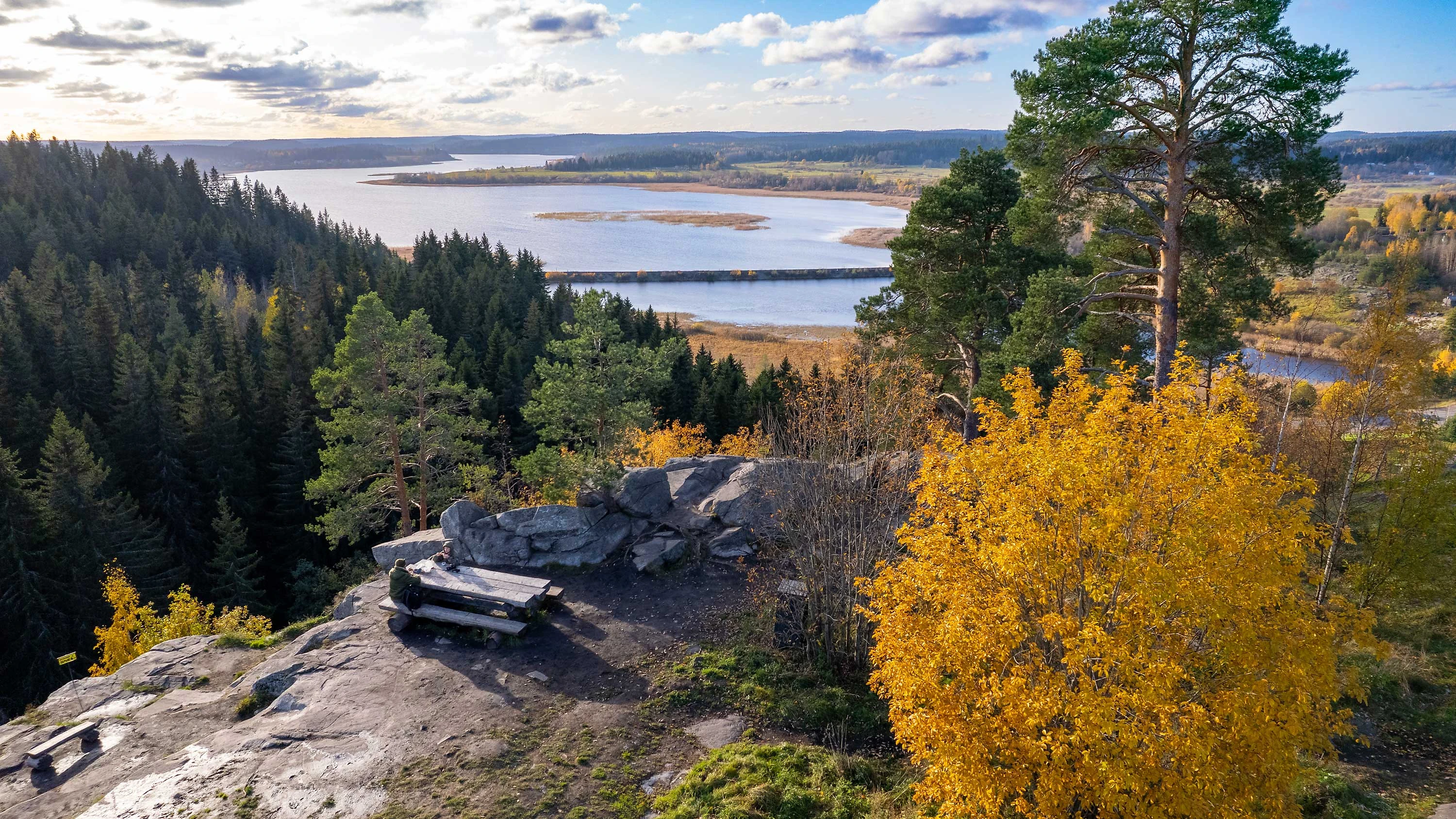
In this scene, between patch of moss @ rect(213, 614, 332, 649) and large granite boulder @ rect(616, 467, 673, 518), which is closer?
patch of moss @ rect(213, 614, 332, 649)

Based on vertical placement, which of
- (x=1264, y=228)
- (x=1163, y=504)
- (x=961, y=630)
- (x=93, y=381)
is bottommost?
(x=93, y=381)

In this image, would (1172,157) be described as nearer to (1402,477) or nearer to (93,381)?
(1402,477)

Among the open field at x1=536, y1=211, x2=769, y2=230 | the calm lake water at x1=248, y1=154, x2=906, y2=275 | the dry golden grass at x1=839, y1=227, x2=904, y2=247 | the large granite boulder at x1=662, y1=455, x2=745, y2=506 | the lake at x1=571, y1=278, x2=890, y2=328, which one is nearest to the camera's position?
the large granite boulder at x1=662, y1=455, x2=745, y2=506

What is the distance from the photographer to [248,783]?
10391mm

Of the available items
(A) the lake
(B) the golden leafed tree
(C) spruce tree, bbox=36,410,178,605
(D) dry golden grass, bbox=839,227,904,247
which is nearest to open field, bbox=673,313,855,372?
(A) the lake

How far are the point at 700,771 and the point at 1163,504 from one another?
6942mm

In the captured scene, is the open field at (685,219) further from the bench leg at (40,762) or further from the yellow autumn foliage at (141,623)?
the bench leg at (40,762)

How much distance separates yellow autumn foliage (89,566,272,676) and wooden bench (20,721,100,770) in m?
9.67

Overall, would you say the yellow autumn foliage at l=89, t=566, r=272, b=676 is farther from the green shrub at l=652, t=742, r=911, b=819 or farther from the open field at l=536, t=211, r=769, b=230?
the open field at l=536, t=211, r=769, b=230

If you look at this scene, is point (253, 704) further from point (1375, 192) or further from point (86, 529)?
point (1375, 192)

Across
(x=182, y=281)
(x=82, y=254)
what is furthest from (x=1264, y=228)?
(x=82, y=254)

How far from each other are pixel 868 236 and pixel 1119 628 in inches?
6134

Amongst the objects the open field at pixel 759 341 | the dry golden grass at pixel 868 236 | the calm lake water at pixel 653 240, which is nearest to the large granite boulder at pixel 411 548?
the open field at pixel 759 341

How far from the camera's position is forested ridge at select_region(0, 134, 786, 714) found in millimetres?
28875
